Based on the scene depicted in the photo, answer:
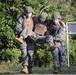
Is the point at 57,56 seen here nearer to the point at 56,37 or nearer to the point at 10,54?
the point at 56,37

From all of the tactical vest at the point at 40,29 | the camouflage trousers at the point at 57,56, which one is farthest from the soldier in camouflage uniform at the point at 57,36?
the tactical vest at the point at 40,29

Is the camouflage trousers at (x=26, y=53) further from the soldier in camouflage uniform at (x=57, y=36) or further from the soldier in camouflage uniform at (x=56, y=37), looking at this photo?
the soldier in camouflage uniform at (x=57, y=36)

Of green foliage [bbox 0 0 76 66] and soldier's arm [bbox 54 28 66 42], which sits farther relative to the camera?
green foliage [bbox 0 0 76 66]

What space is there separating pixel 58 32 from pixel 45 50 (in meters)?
6.87

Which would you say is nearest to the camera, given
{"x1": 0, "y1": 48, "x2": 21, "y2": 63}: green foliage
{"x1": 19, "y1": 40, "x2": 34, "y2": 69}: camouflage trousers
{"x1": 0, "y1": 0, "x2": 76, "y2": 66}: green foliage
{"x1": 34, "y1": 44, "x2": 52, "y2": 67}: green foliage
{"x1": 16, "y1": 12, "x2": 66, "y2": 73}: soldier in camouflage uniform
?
{"x1": 16, "y1": 12, "x2": 66, "y2": 73}: soldier in camouflage uniform

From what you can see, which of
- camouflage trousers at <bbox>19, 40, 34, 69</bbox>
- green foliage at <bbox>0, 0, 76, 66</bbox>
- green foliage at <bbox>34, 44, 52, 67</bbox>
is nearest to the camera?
camouflage trousers at <bbox>19, 40, 34, 69</bbox>

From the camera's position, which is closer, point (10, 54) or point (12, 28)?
point (12, 28)

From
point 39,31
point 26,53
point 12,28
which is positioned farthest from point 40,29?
point 12,28

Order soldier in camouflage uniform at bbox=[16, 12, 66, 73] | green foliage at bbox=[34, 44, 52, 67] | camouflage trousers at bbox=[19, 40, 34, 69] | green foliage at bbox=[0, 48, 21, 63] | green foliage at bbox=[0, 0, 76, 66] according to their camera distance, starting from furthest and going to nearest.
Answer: green foliage at bbox=[34, 44, 52, 67]
green foliage at bbox=[0, 48, 21, 63]
green foliage at bbox=[0, 0, 76, 66]
camouflage trousers at bbox=[19, 40, 34, 69]
soldier in camouflage uniform at bbox=[16, 12, 66, 73]

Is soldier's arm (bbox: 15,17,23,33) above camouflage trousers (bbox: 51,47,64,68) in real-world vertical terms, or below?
above

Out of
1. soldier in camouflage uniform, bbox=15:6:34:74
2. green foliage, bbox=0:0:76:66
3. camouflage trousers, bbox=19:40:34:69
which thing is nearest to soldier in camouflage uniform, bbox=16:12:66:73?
soldier in camouflage uniform, bbox=15:6:34:74

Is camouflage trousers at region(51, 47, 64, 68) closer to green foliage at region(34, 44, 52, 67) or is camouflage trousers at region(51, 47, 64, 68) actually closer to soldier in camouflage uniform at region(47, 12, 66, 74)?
soldier in camouflage uniform at region(47, 12, 66, 74)

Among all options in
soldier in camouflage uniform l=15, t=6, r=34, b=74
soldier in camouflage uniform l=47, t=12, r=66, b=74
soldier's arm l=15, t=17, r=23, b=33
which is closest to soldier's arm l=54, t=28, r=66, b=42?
soldier in camouflage uniform l=47, t=12, r=66, b=74

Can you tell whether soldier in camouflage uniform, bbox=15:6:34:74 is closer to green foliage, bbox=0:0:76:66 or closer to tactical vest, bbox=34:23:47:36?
tactical vest, bbox=34:23:47:36
